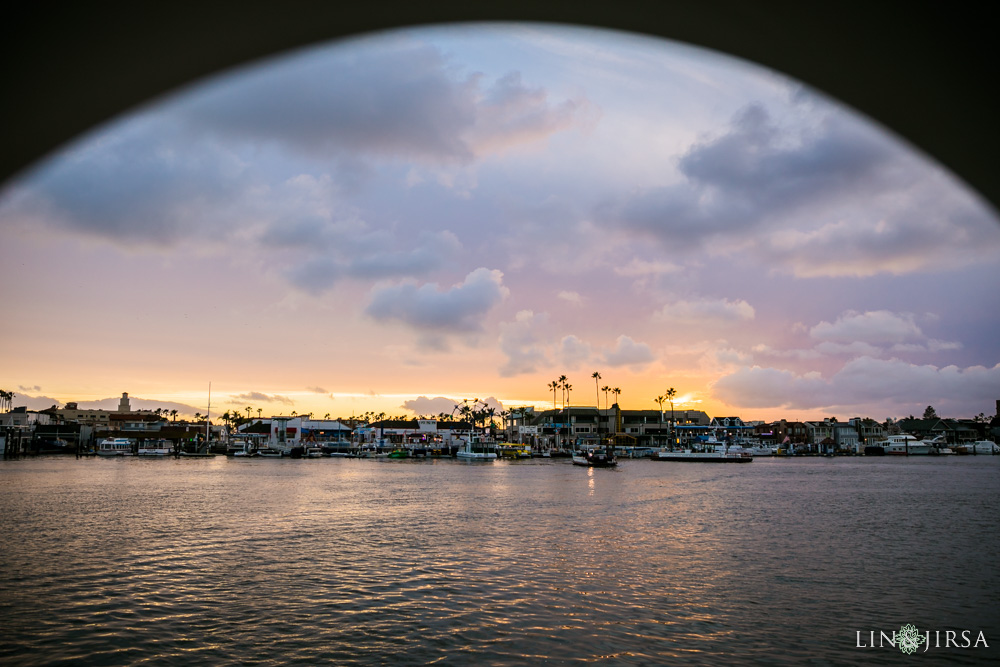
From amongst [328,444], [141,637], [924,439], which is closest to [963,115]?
[141,637]

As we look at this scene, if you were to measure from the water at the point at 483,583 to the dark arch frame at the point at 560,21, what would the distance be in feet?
32.5

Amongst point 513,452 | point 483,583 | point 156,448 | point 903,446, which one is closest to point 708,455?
point 513,452

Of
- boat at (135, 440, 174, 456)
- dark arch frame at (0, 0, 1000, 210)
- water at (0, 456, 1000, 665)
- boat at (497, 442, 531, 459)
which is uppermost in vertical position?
dark arch frame at (0, 0, 1000, 210)

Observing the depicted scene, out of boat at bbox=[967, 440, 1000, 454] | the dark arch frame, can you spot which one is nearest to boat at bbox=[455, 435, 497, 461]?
the dark arch frame

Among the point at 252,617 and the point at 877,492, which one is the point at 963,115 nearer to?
the point at 252,617

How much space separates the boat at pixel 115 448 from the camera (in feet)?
304

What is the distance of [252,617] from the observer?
39.7ft

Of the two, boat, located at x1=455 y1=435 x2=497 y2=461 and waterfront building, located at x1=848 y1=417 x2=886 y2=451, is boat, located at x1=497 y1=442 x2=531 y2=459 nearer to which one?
boat, located at x1=455 y1=435 x2=497 y2=461

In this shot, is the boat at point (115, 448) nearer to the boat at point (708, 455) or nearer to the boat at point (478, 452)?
the boat at point (478, 452)

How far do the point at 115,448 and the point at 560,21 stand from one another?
362ft

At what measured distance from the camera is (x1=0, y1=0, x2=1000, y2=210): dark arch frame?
193cm

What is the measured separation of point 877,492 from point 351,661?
1637 inches

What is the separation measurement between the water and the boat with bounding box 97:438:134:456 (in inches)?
2835

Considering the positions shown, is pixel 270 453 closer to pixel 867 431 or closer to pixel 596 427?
pixel 596 427
